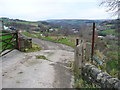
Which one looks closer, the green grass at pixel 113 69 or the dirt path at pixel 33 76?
the dirt path at pixel 33 76

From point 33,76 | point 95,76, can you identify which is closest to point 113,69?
point 95,76

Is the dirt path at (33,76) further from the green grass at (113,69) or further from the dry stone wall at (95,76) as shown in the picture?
the green grass at (113,69)

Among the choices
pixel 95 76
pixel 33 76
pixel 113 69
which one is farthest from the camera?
pixel 113 69

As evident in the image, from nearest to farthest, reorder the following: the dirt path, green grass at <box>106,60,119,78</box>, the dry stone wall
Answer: the dry stone wall
the dirt path
green grass at <box>106,60,119,78</box>

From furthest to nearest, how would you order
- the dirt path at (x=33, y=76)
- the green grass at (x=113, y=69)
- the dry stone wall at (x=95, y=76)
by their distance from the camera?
the green grass at (x=113, y=69), the dirt path at (x=33, y=76), the dry stone wall at (x=95, y=76)

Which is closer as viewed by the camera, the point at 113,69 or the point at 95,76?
the point at 95,76

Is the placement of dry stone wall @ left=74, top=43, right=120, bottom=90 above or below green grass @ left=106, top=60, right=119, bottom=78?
above

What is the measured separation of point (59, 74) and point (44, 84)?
123 centimetres

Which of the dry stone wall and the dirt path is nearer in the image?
the dry stone wall

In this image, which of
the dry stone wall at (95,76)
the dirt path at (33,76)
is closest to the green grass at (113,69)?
the dry stone wall at (95,76)

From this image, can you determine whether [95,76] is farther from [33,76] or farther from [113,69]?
[33,76]

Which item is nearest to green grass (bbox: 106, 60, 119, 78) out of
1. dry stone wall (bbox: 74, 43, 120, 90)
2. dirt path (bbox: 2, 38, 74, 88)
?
dry stone wall (bbox: 74, 43, 120, 90)

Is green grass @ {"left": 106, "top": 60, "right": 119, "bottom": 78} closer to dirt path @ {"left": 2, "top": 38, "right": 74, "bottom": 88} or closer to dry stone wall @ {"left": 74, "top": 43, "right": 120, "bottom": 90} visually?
dry stone wall @ {"left": 74, "top": 43, "right": 120, "bottom": 90}

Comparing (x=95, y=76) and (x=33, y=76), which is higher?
(x=95, y=76)
